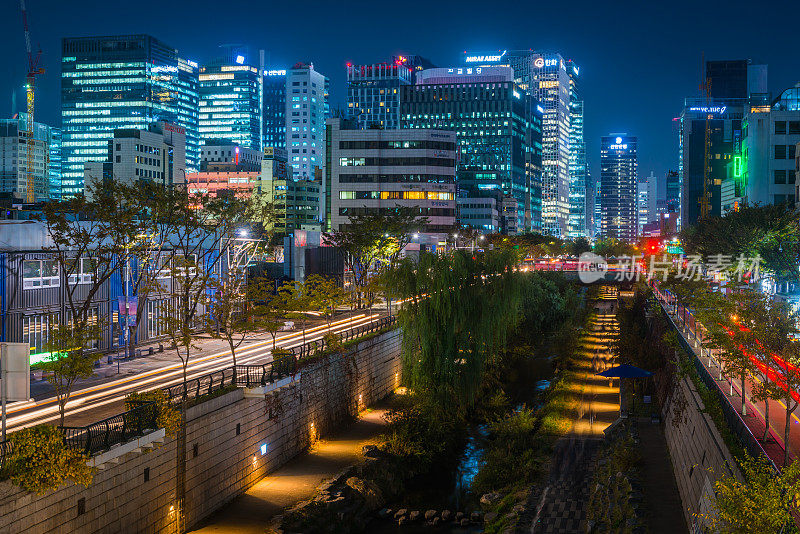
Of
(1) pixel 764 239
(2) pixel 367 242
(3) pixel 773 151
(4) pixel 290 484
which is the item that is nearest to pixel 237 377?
(4) pixel 290 484

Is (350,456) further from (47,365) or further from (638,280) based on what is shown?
(638,280)

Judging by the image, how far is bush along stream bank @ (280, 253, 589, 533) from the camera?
2941 centimetres

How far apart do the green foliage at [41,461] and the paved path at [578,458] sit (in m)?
16.2

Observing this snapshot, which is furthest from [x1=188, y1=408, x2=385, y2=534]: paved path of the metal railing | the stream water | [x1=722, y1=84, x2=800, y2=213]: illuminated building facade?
[x1=722, y1=84, x2=800, y2=213]: illuminated building facade

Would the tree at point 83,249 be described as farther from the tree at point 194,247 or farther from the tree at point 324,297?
the tree at point 324,297

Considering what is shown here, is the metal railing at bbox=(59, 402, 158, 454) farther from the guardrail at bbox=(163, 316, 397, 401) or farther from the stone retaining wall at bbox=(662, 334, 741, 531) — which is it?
the stone retaining wall at bbox=(662, 334, 741, 531)

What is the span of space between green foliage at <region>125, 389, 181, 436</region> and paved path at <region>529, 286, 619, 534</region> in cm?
1323

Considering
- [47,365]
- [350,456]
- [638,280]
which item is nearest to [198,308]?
[350,456]

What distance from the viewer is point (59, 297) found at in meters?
37.3

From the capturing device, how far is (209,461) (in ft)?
86.2

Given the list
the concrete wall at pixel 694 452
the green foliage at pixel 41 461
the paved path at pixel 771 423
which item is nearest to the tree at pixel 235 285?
the green foliage at pixel 41 461

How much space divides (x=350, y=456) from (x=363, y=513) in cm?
555

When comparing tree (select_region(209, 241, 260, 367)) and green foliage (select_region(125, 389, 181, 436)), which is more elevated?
tree (select_region(209, 241, 260, 367))

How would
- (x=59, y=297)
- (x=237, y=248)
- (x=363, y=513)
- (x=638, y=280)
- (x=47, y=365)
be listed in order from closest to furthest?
(x=47, y=365) < (x=363, y=513) < (x=59, y=297) < (x=237, y=248) < (x=638, y=280)
